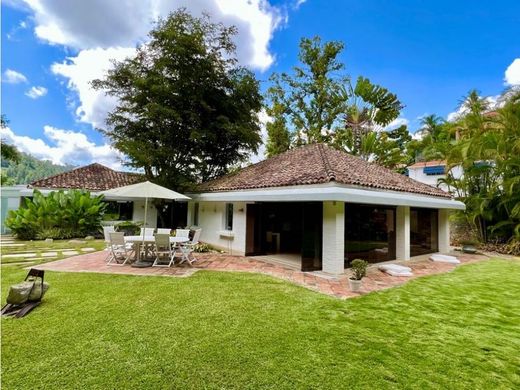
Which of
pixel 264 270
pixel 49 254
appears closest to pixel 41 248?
pixel 49 254

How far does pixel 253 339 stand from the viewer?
21.4 feet

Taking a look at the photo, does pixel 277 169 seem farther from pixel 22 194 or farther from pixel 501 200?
pixel 22 194

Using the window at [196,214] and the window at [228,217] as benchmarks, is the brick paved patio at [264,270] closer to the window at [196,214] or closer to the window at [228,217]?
the window at [228,217]

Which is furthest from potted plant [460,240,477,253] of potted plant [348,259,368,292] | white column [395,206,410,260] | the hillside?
the hillside

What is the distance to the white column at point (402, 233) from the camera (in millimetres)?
16781

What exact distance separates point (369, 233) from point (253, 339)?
1101cm

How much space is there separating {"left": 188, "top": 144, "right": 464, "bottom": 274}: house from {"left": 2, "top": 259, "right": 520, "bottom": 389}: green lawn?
3.75 meters

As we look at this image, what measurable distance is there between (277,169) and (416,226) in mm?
10263

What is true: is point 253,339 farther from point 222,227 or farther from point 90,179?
point 90,179

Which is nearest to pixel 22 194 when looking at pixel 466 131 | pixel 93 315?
pixel 93 315

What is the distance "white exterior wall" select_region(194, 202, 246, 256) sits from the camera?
17812mm

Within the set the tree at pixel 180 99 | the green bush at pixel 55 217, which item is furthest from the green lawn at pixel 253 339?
the tree at pixel 180 99

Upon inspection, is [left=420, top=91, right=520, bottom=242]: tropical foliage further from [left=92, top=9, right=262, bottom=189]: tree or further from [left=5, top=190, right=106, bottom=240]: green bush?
[left=5, top=190, right=106, bottom=240]: green bush

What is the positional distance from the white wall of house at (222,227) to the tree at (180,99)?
10.7 feet
